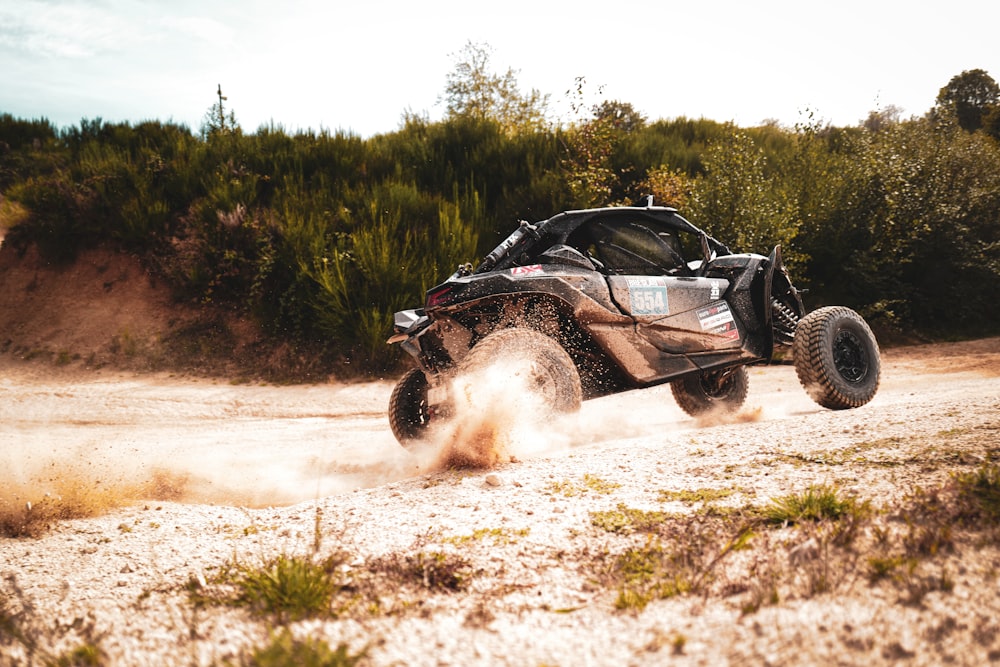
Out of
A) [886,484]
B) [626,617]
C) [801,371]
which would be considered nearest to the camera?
[626,617]

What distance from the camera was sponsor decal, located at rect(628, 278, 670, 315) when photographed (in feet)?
17.7

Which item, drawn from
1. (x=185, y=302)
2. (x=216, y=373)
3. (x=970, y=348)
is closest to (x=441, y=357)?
(x=216, y=373)

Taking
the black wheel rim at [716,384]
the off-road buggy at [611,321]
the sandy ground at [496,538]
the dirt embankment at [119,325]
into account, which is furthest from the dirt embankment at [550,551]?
the dirt embankment at [119,325]

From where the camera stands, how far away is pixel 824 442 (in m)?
4.11

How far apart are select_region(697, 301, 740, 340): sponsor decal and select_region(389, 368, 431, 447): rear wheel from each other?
2.42 meters

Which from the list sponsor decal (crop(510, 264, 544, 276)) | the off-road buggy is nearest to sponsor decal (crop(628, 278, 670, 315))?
the off-road buggy

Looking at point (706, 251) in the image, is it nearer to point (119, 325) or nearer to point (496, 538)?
point (496, 538)

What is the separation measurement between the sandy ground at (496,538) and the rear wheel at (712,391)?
285mm

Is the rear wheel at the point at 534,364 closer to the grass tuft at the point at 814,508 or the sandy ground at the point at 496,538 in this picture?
the sandy ground at the point at 496,538

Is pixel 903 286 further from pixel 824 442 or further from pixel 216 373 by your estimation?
pixel 216 373

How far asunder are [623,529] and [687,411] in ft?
14.4

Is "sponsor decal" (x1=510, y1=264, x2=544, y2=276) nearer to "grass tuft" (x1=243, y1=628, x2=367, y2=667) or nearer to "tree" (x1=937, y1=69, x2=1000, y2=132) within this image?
"grass tuft" (x1=243, y1=628, x2=367, y2=667)

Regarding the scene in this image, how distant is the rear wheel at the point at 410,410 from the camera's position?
569cm

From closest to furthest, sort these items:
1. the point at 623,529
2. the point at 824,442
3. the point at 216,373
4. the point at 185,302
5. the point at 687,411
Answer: the point at 623,529 < the point at 824,442 < the point at 687,411 < the point at 216,373 < the point at 185,302
